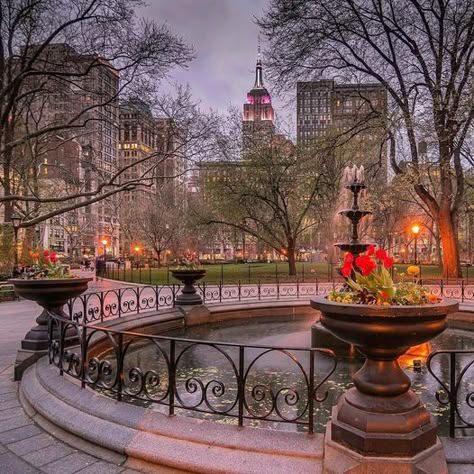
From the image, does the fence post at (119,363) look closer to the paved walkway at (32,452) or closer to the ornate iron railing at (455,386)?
the paved walkway at (32,452)

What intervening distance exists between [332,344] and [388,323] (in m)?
6.10

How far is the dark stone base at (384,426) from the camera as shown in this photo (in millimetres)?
3086

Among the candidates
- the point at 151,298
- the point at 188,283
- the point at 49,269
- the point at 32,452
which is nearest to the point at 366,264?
the point at 32,452

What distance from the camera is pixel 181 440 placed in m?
3.71

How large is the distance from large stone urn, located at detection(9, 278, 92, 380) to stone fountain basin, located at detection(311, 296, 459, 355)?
4.84 m

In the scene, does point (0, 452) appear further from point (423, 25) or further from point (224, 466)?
point (423, 25)

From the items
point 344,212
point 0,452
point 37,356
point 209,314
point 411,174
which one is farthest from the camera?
point 411,174

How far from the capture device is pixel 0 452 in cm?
384

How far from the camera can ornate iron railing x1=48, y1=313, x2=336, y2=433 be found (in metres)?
4.25

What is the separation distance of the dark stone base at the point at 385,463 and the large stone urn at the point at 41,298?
5.00m

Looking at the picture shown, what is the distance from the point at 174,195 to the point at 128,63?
38815 millimetres

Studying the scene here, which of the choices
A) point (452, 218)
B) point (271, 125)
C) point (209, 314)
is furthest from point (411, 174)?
point (209, 314)

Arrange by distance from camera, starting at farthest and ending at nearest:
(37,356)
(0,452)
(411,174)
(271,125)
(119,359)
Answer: (271,125)
(411,174)
(37,356)
(119,359)
(0,452)

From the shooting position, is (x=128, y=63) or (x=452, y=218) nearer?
(x=128, y=63)
